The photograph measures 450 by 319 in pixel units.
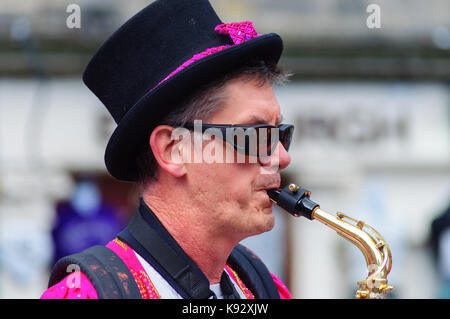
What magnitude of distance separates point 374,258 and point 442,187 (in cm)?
632

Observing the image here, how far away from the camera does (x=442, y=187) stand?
8352 mm

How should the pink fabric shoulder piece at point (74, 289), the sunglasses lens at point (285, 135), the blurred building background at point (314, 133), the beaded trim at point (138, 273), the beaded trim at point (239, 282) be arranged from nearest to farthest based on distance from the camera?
the pink fabric shoulder piece at point (74, 289) < the beaded trim at point (138, 273) < the sunglasses lens at point (285, 135) < the beaded trim at point (239, 282) < the blurred building background at point (314, 133)

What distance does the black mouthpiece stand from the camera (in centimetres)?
225

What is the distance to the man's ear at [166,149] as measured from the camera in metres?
2.23

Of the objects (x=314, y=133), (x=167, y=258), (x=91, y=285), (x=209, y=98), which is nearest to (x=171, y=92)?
(x=209, y=98)

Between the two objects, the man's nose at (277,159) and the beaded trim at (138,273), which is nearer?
the beaded trim at (138,273)

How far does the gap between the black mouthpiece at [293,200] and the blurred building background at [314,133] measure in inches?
231

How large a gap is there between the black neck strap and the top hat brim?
10.4 inches

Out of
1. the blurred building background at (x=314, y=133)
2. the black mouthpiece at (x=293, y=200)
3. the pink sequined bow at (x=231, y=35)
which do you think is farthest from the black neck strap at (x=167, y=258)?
the blurred building background at (x=314, y=133)

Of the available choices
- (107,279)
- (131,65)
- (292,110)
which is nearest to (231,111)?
(131,65)

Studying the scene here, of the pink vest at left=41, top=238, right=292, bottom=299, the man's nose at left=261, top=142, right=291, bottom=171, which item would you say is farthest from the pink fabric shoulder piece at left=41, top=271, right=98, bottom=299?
the man's nose at left=261, top=142, right=291, bottom=171

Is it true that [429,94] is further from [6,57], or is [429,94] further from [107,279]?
[107,279]

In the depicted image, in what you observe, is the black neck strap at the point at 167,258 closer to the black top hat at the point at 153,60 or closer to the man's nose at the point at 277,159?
the black top hat at the point at 153,60

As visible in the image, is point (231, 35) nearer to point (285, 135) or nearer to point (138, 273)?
point (285, 135)
